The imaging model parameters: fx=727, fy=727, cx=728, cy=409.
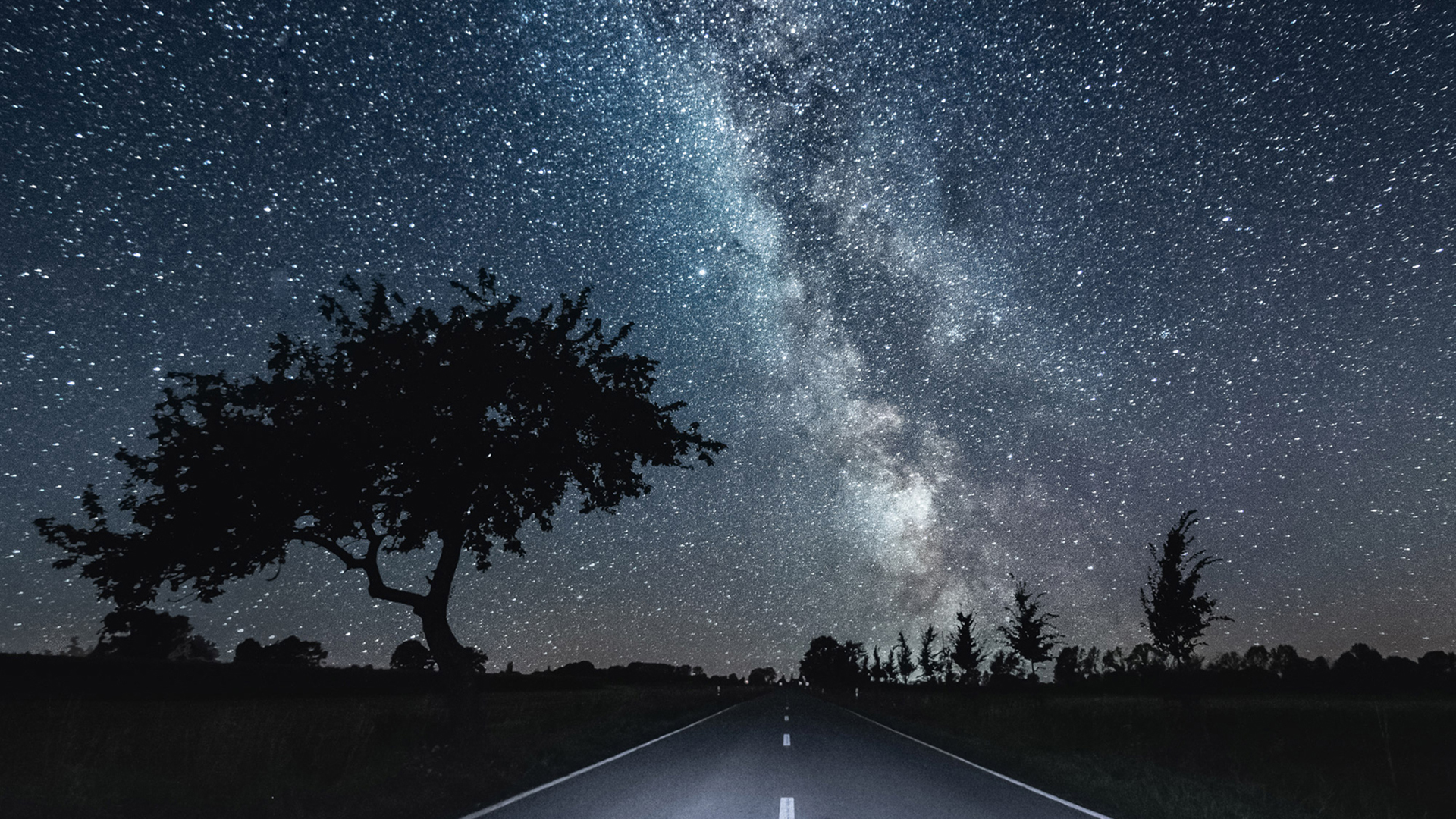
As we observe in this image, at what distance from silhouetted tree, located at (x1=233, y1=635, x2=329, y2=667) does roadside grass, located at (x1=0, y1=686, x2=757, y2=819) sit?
108851mm

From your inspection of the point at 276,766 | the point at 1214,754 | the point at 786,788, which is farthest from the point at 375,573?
the point at 1214,754

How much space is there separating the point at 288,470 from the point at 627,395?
7.59 metres

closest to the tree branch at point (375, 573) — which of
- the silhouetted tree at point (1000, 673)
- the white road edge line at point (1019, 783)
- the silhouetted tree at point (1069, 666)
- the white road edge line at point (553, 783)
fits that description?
the white road edge line at point (553, 783)

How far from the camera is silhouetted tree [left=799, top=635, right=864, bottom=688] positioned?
4643 inches

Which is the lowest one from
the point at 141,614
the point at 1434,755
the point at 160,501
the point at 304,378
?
the point at 1434,755

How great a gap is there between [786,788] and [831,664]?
127m

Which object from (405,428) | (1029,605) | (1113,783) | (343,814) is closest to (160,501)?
(405,428)

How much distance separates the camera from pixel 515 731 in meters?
19.9

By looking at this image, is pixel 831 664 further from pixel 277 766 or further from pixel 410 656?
pixel 277 766

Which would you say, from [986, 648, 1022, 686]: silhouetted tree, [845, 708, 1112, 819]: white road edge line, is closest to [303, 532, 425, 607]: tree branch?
[845, 708, 1112, 819]: white road edge line

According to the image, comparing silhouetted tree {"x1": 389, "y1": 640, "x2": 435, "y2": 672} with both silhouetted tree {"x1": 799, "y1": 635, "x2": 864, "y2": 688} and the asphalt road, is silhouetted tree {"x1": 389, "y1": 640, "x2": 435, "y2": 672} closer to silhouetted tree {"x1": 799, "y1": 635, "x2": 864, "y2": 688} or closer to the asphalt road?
silhouetted tree {"x1": 799, "y1": 635, "x2": 864, "y2": 688}

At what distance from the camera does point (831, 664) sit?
12900 cm

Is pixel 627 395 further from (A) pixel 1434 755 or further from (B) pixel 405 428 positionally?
(A) pixel 1434 755

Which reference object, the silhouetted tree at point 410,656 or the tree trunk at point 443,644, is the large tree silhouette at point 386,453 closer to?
the tree trunk at point 443,644
